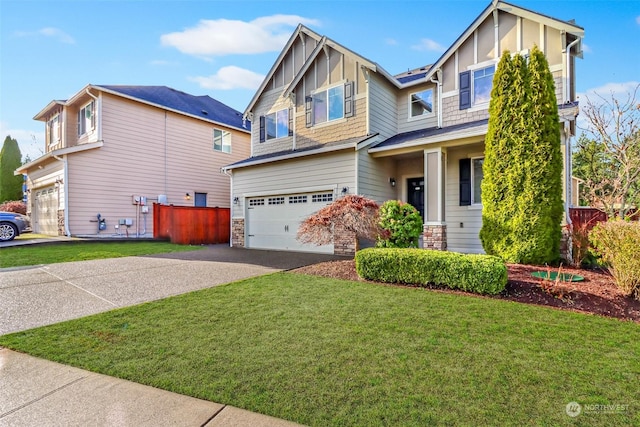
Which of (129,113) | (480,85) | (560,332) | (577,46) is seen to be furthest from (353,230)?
(129,113)

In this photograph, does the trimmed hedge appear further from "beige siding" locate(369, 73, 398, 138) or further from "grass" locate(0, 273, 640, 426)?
"beige siding" locate(369, 73, 398, 138)

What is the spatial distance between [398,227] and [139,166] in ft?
43.7

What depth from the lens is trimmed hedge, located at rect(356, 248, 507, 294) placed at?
16.5 feet

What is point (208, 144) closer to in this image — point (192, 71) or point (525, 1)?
point (192, 71)

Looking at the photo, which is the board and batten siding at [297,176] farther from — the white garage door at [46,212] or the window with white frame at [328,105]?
the white garage door at [46,212]

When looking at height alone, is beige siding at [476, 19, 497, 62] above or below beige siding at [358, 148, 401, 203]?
above

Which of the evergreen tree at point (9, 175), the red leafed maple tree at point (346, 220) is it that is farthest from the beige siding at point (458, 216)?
the evergreen tree at point (9, 175)

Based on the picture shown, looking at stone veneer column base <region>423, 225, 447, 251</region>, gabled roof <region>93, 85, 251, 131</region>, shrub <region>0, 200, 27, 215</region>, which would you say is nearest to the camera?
stone veneer column base <region>423, 225, 447, 251</region>

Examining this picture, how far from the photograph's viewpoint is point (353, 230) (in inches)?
285

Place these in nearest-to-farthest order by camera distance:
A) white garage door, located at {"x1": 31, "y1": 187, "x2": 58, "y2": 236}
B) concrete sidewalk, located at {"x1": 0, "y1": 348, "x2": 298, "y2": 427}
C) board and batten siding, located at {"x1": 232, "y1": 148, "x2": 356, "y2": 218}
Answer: concrete sidewalk, located at {"x1": 0, "y1": 348, "x2": 298, "y2": 427}
board and batten siding, located at {"x1": 232, "y1": 148, "x2": 356, "y2": 218}
white garage door, located at {"x1": 31, "y1": 187, "x2": 58, "y2": 236}

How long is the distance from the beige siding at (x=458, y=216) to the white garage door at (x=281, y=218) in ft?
12.5

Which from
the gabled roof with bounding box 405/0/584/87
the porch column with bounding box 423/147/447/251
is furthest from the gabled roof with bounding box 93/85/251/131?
the porch column with bounding box 423/147/447/251

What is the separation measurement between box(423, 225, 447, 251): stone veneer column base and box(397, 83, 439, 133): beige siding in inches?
156

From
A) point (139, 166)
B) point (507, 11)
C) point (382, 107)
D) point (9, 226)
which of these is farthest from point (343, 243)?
point (9, 226)
